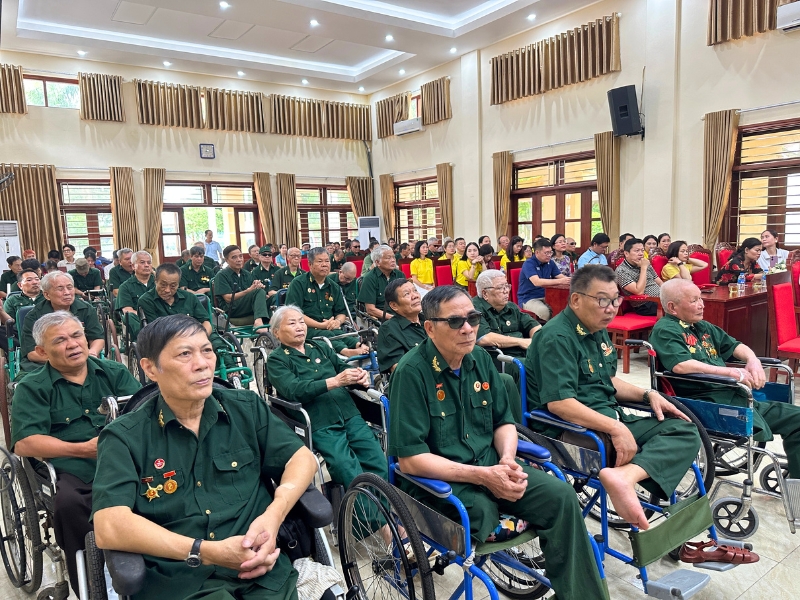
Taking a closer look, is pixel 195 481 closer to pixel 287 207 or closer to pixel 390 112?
pixel 287 207

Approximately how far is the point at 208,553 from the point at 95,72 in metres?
12.2

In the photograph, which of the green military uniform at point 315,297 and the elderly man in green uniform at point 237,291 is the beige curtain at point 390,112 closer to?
the elderly man in green uniform at point 237,291

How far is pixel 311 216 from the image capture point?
1376 cm

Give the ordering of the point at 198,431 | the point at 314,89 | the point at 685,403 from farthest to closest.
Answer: the point at 314,89, the point at 685,403, the point at 198,431

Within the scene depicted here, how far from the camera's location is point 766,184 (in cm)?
756

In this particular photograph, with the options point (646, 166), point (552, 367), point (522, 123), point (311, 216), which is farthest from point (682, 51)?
point (311, 216)

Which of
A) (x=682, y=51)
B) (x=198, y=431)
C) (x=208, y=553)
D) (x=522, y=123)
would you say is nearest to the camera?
(x=208, y=553)

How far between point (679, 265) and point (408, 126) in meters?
8.60

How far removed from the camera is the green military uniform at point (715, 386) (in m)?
2.46

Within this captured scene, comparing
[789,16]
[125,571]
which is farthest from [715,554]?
[789,16]

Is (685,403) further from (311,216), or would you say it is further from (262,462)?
(311,216)

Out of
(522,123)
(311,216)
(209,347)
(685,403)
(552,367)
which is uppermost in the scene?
(522,123)

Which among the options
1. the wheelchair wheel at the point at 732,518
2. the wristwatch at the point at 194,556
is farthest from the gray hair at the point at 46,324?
the wheelchair wheel at the point at 732,518

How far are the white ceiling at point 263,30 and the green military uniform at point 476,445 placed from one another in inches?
322
